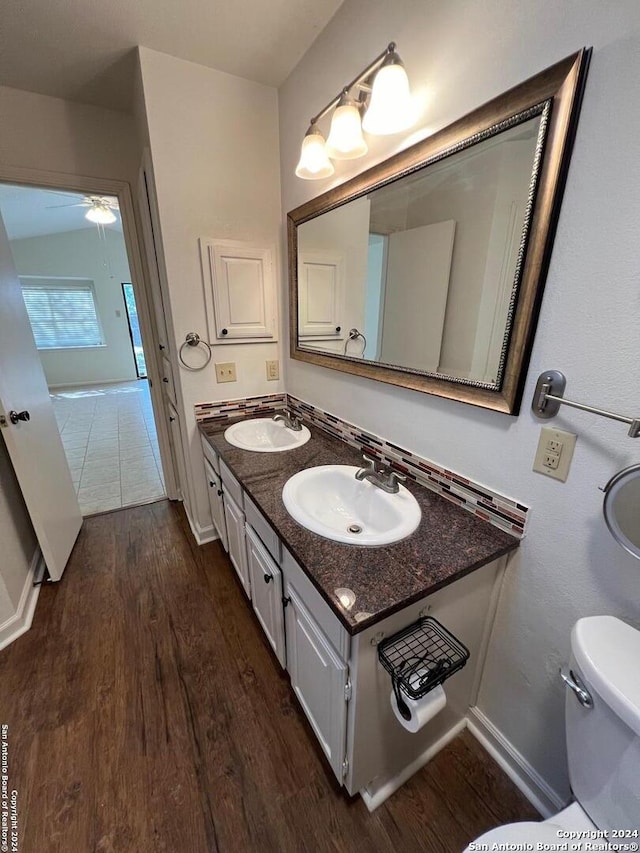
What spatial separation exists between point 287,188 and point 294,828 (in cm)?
256

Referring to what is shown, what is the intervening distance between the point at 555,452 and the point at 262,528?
0.93 metres

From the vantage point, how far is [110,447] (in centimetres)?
377

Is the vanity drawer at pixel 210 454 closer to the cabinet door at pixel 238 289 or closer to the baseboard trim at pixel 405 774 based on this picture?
the cabinet door at pixel 238 289

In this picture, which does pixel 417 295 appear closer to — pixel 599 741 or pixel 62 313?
pixel 599 741

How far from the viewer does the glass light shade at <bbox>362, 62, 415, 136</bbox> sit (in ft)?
2.89

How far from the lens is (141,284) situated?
2.21 m

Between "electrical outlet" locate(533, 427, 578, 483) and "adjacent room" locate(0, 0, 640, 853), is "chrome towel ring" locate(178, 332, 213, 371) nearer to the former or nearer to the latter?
"adjacent room" locate(0, 0, 640, 853)

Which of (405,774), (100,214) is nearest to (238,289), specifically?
(405,774)

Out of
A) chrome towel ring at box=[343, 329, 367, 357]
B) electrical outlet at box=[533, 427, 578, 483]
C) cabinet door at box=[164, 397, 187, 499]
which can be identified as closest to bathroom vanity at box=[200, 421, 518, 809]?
electrical outlet at box=[533, 427, 578, 483]

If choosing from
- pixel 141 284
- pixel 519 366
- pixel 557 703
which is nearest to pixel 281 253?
pixel 141 284

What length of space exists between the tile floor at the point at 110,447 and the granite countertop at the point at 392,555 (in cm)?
212

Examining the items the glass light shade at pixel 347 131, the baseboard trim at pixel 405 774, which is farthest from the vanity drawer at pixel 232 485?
the glass light shade at pixel 347 131

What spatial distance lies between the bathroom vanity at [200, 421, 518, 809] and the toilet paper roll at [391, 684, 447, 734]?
83mm

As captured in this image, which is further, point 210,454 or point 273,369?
point 273,369
